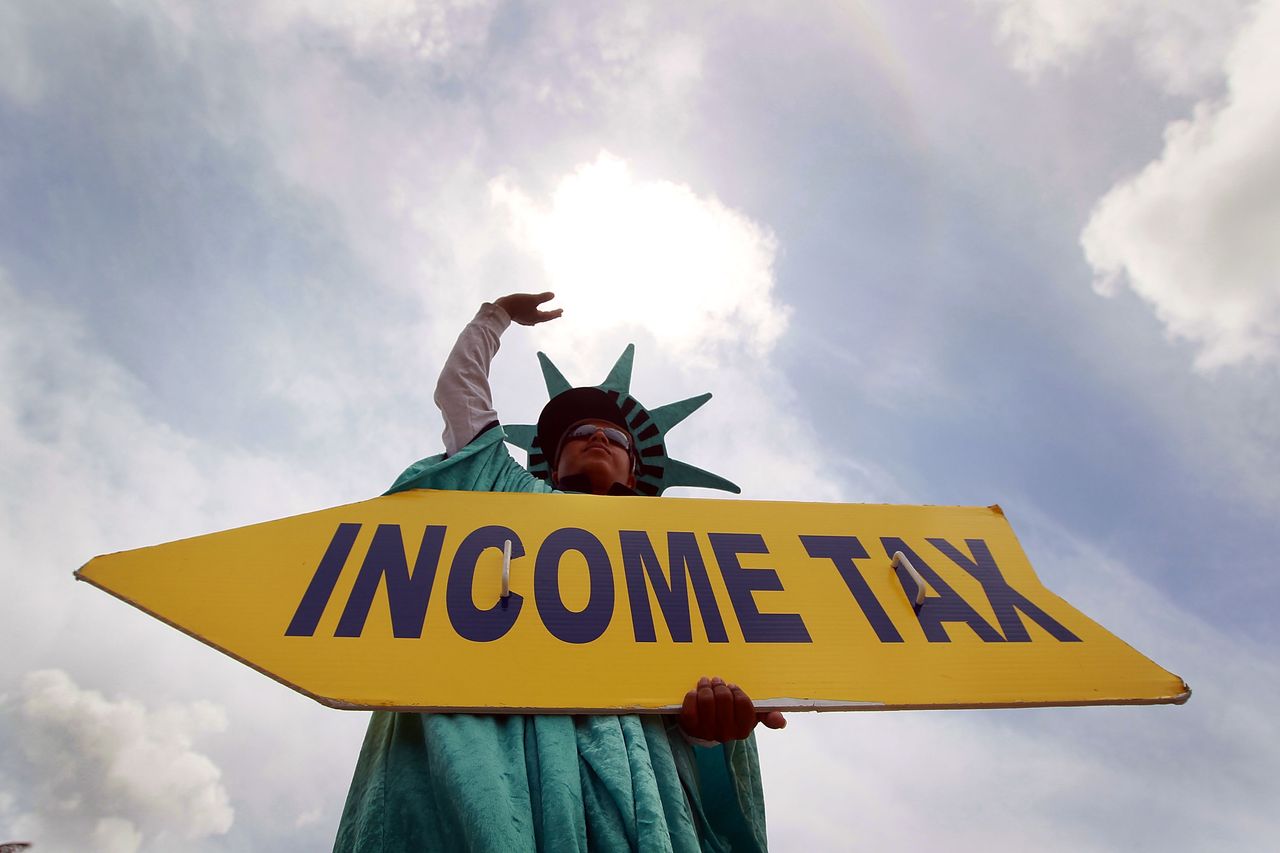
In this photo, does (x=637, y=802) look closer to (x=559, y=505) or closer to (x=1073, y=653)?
(x=559, y=505)

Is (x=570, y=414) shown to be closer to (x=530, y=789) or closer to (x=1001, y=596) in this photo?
(x=1001, y=596)

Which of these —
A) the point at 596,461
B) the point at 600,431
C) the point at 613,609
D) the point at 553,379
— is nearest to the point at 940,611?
the point at 613,609

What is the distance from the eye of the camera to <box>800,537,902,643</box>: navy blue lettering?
2.30 meters

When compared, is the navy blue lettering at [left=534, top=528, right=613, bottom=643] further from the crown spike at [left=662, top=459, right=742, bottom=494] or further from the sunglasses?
the crown spike at [left=662, top=459, right=742, bottom=494]

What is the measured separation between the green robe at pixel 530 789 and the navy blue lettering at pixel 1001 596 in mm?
1061

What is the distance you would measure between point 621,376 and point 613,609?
2373 mm

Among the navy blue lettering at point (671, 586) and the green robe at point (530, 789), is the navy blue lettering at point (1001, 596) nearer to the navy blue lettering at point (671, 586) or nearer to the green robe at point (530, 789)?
the navy blue lettering at point (671, 586)

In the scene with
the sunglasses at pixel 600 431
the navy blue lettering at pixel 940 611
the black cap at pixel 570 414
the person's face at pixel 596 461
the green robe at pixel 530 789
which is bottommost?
the green robe at pixel 530 789

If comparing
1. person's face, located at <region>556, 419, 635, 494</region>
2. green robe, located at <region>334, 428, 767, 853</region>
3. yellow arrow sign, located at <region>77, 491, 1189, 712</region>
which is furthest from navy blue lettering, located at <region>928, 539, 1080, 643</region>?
person's face, located at <region>556, 419, 635, 494</region>

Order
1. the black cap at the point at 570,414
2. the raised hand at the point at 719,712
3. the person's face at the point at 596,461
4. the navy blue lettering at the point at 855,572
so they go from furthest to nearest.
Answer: the black cap at the point at 570,414, the person's face at the point at 596,461, the navy blue lettering at the point at 855,572, the raised hand at the point at 719,712

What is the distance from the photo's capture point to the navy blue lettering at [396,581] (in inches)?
81.4

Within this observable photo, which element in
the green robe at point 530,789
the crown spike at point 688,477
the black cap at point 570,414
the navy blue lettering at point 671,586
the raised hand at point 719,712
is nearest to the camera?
the green robe at point 530,789

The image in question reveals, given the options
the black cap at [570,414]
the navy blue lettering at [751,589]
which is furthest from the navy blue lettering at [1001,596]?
the black cap at [570,414]

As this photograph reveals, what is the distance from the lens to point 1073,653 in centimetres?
228
